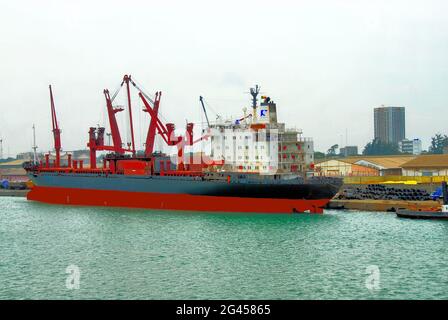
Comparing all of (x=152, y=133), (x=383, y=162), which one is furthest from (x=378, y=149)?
(x=152, y=133)

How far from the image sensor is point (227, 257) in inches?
842

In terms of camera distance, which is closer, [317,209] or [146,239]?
[146,239]

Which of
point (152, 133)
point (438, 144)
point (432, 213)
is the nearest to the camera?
point (432, 213)

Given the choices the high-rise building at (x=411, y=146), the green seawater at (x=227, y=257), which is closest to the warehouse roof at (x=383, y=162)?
the green seawater at (x=227, y=257)

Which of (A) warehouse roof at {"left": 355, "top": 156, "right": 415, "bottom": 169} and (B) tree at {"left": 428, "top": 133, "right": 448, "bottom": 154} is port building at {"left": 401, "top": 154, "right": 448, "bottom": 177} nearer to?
(A) warehouse roof at {"left": 355, "top": 156, "right": 415, "bottom": 169}

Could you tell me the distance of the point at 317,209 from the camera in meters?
35.9

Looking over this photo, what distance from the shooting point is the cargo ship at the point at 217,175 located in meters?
35.8

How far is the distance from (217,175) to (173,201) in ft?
13.3

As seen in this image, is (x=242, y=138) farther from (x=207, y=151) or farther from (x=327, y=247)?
(x=327, y=247)

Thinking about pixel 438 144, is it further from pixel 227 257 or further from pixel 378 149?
pixel 227 257

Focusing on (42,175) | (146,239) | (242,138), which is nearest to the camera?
(146,239)

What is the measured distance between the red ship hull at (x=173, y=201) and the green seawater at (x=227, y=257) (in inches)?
71.5

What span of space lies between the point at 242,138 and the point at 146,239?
16.3m
